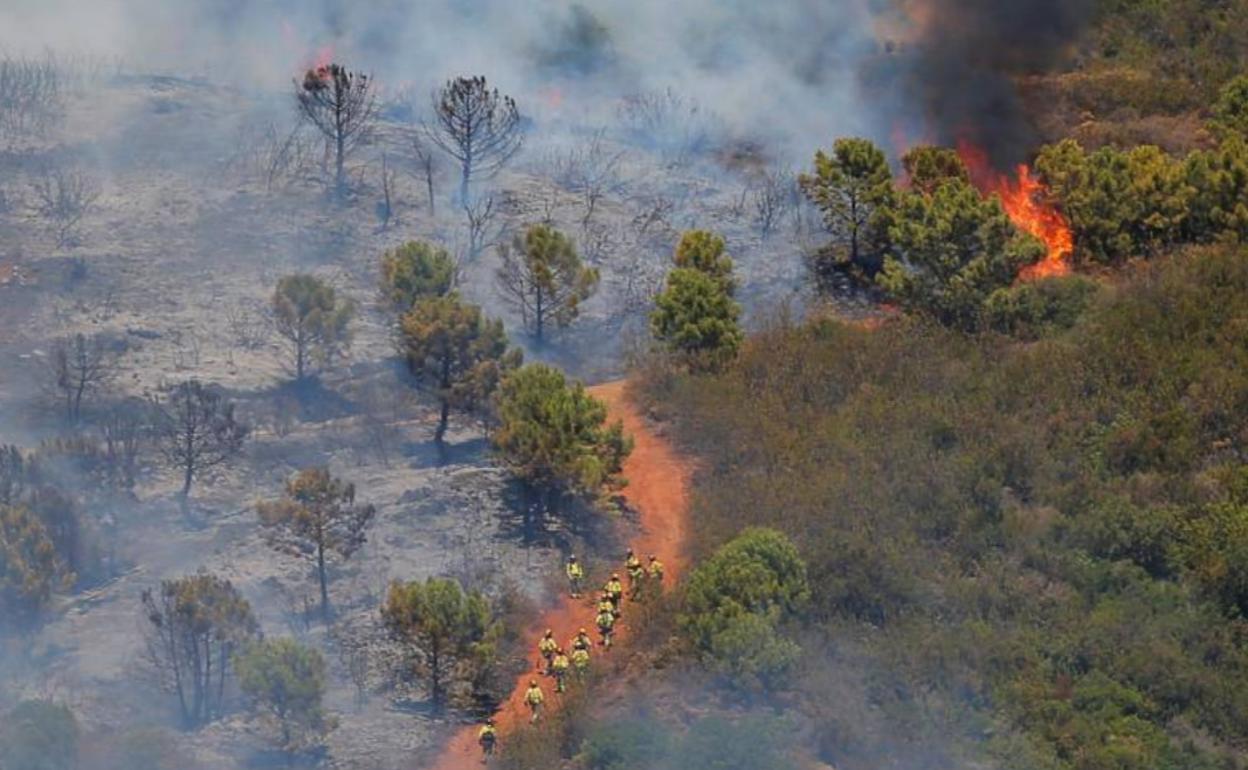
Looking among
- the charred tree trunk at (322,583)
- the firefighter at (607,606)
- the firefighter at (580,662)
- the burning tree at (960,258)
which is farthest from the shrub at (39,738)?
the burning tree at (960,258)

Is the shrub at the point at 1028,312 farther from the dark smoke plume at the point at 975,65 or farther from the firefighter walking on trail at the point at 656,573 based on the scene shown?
the firefighter walking on trail at the point at 656,573

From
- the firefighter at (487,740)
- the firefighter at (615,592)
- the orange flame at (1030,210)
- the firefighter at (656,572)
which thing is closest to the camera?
the firefighter at (487,740)

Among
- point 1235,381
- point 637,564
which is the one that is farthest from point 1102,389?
point 637,564

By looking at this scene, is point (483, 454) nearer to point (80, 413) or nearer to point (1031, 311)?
point (80, 413)

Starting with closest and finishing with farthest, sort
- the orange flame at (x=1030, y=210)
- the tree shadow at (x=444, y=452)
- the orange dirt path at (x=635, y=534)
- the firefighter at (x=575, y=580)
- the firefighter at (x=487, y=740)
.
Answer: the firefighter at (x=487, y=740)
the orange dirt path at (x=635, y=534)
the firefighter at (x=575, y=580)
the tree shadow at (x=444, y=452)
the orange flame at (x=1030, y=210)

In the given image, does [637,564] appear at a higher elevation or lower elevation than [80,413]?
lower

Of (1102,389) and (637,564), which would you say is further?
(1102,389)

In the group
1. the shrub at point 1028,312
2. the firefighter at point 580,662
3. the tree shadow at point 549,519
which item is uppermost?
the shrub at point 1028,312
